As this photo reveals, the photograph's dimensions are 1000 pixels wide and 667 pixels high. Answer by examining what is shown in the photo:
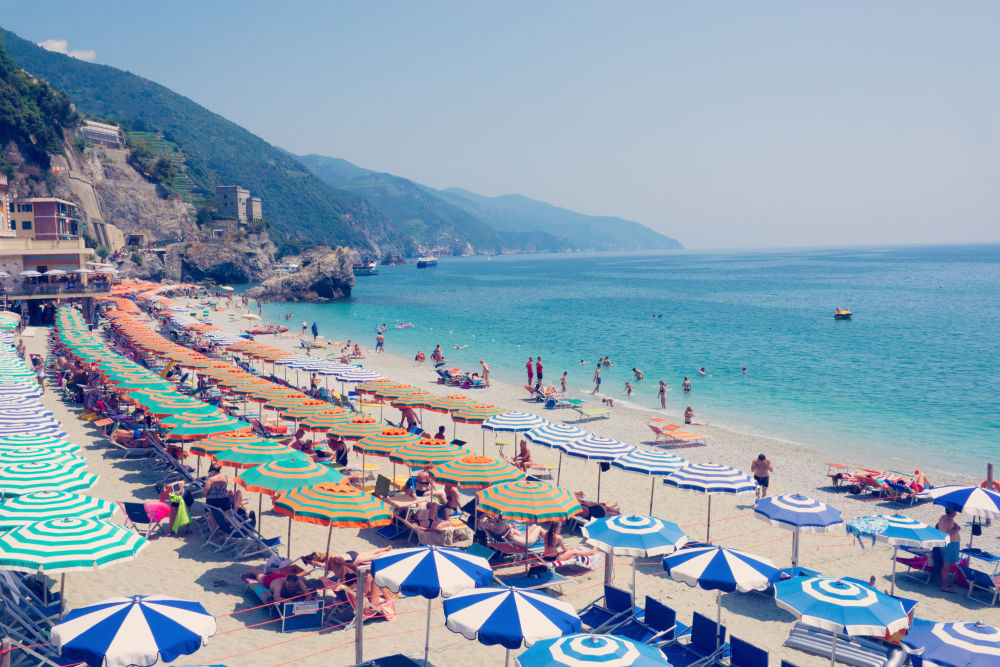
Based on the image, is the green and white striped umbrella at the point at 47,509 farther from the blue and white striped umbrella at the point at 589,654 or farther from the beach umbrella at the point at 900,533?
the beach umbrella at the point at 900,533

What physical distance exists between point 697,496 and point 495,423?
5.06 m

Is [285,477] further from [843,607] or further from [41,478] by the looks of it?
[843,607]

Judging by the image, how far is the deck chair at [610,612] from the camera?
902cm

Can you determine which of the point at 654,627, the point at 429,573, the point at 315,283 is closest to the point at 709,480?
the point at 654,627

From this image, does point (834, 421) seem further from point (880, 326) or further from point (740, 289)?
point (740, 289)

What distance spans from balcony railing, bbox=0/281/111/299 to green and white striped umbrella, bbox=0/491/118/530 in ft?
124

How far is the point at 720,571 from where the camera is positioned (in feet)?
26.6

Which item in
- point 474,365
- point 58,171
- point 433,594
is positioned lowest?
point 474,365

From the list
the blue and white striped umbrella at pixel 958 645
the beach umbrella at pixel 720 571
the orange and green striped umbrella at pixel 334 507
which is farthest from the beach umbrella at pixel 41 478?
the blue and white striped umbrella at pixel 958 645

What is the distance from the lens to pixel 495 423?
16.7 metres

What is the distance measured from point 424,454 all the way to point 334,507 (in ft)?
13.0

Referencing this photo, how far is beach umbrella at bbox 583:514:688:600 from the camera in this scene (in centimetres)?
888

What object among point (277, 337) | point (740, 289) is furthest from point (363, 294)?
point (740, 289)

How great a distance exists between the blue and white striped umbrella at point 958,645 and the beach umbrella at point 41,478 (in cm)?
1090
